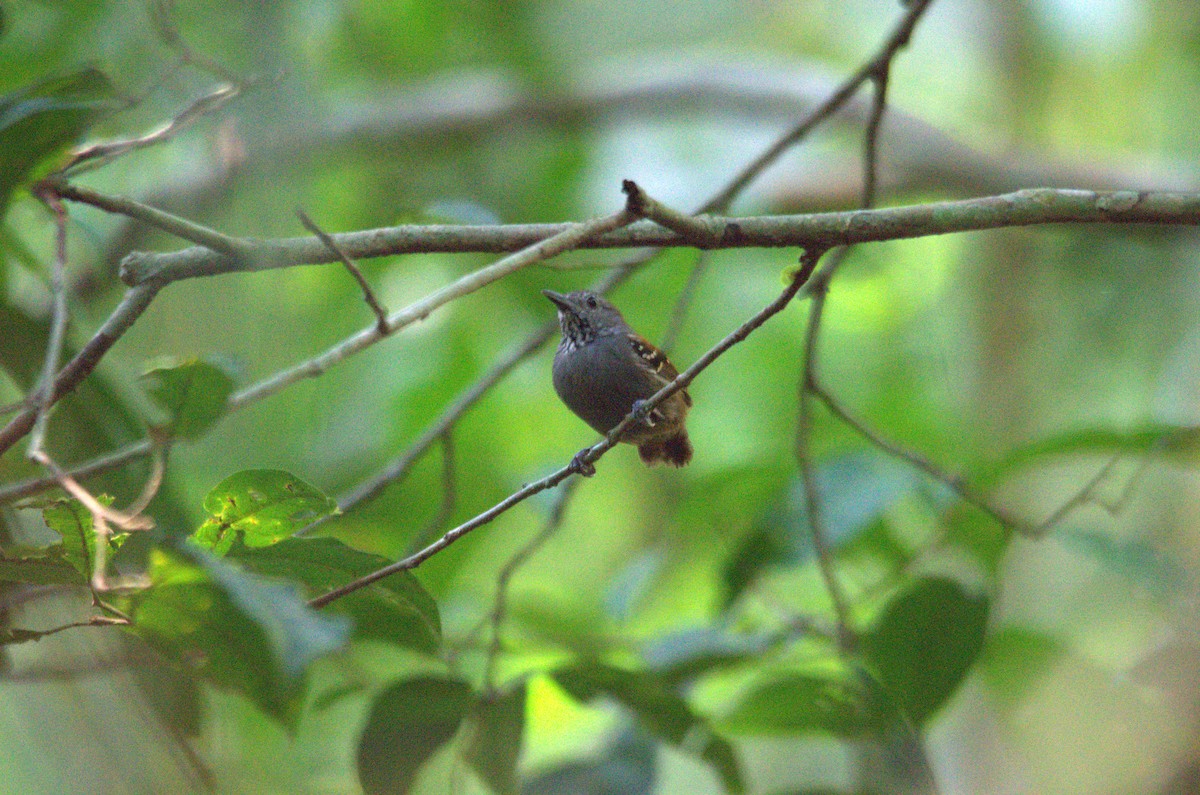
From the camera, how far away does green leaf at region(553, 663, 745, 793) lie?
261 centimetres

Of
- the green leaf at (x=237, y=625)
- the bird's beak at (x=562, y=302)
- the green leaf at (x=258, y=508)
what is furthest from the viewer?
the bird's beak at (x=562, y=302)

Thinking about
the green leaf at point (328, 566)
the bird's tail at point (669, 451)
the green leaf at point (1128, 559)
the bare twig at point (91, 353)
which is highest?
the bare twig at point (91, 353)

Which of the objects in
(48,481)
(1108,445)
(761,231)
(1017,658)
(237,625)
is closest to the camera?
(237,625)

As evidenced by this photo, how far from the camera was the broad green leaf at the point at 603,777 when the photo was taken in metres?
2.83

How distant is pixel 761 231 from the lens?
1.88 m

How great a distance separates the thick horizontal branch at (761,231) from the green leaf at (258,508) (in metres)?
0.38

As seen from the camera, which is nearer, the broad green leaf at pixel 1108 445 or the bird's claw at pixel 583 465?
the bird's claw at pixel 583 465

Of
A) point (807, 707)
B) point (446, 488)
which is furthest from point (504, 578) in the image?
point (807, 707)

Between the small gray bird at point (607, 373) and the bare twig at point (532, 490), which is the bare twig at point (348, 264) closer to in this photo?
the bare twig at point (532, 490)

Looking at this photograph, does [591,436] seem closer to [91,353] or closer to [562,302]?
[562,302]

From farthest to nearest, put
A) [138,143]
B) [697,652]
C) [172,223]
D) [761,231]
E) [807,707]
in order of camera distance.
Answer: [697,652], [807,707], [138,143], [761,231], [172,223]

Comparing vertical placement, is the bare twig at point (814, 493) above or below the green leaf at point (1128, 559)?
above

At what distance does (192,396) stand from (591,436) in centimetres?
492

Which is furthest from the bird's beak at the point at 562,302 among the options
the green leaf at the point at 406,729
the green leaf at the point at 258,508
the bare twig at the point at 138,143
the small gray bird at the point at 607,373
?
the green leaf at the point at 258,508
